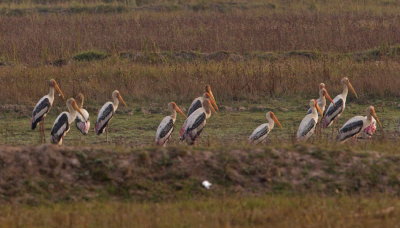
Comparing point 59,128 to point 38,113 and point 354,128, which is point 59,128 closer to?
point 38,113

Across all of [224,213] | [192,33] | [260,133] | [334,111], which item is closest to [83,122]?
[260,133]

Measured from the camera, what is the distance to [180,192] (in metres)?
8.97

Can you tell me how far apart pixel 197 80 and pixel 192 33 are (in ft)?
17.6

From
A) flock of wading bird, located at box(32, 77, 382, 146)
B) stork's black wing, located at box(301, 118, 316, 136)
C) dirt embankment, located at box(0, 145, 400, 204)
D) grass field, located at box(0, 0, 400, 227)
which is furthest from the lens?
stork's black wing, located at box(301, 118, 316, 136)

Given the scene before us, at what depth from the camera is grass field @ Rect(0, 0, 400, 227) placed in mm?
8516

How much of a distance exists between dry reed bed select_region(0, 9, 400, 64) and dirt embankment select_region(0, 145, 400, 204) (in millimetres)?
10762

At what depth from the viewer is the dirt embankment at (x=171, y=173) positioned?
893 cm

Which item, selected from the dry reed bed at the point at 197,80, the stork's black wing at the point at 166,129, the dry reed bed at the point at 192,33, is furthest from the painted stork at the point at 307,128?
the dry reed bed at the point at 192,33

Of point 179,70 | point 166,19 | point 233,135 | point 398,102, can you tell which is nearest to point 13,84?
point 179,70

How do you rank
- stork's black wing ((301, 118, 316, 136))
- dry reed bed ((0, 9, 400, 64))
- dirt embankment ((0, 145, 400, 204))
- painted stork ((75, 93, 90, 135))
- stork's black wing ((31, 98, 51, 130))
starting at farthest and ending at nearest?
dry reed bed ((0, 9, 400, 64)) < painted stork ((75, 93, 90, 135)) < stork's black wing ((31, 98, 51, 130)) < stork's black wing ((301, 118, 316, 136)) < dirt embankment ((0, 145, 400, 204))

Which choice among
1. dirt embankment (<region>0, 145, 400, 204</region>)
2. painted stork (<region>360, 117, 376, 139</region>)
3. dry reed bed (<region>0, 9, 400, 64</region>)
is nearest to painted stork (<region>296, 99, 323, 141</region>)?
painted stork (<region>360, 117, 376, 139</region>)

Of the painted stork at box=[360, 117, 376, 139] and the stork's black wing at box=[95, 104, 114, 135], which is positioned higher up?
the stork's black wing at box=[95, 104, 114, 135]

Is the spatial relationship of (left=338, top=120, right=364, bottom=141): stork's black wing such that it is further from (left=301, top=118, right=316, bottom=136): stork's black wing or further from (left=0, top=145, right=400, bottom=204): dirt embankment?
(left=0, top=145, right=400, bottom=204): dirt embankment

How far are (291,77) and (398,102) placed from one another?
5.95 ft
